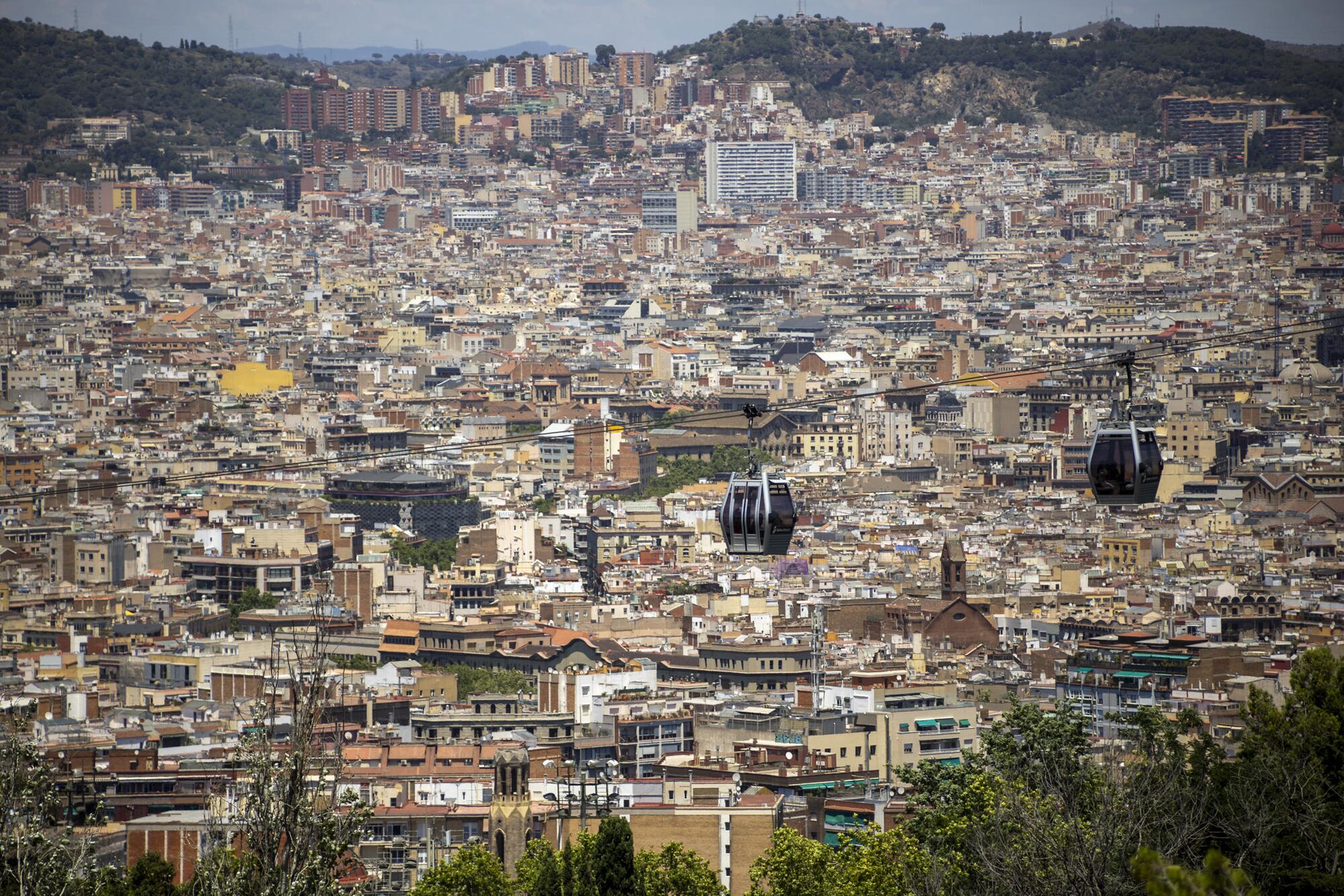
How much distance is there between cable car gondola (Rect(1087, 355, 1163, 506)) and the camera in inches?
539

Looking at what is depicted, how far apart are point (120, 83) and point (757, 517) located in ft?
384

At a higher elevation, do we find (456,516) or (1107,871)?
(1107,871)

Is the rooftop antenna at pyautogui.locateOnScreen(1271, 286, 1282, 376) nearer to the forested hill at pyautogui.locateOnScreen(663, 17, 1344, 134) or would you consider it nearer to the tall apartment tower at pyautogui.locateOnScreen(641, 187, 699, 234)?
the forested hill at pyautogui.locateOnScreen(663, 17, 1344, 134)

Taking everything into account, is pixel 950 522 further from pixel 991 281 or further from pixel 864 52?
pixel 864 52

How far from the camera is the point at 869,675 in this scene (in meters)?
37.0

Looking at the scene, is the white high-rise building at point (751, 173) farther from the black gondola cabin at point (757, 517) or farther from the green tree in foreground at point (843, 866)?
the black gondola cabin at point (757, 517)

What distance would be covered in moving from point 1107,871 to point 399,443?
58.2 metres

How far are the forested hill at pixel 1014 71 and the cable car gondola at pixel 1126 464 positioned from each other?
111228 millimetres

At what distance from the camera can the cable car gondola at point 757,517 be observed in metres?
13.8

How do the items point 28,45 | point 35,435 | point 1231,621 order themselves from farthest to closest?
point 28,45
point 35,435
point 1231,621

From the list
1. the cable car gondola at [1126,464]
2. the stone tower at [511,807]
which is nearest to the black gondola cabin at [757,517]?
the cable car gondola at [1126,464]

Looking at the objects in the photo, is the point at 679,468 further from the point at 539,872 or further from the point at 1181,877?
the point at 1181,877

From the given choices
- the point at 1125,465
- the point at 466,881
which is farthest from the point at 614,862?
the point at 1125,465

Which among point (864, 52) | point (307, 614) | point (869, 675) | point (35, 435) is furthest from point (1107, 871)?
point (864, 52)
